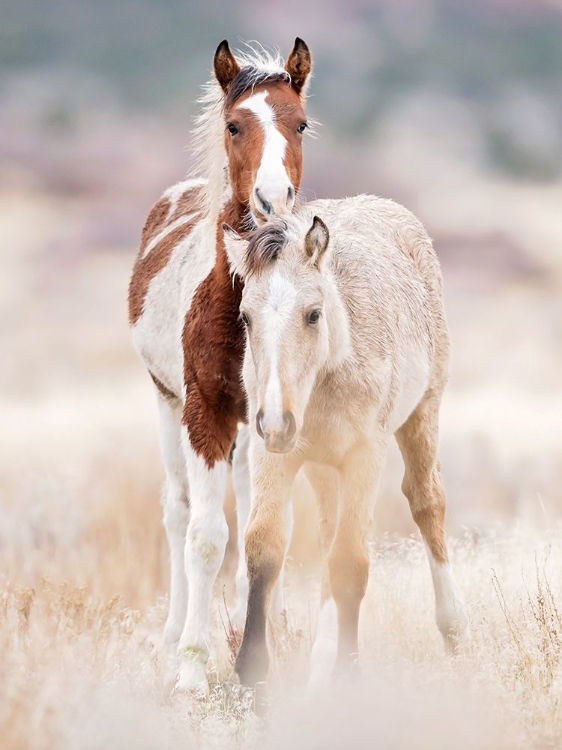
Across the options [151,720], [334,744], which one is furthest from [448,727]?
[151,720]

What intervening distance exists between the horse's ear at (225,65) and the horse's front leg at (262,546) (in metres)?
2.47

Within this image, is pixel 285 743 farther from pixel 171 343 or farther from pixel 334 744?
pixel 171 343

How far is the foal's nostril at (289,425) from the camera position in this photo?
4.76m

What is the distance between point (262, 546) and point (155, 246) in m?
3.51

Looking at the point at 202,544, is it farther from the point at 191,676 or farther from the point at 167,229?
the point at 167,229

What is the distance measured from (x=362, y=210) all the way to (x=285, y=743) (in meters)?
3.53

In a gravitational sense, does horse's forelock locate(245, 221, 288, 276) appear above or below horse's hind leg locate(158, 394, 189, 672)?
above

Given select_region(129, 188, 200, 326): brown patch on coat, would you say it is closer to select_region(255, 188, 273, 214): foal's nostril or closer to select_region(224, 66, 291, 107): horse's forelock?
select_region(224, 66, 291, 107): horse's forelock

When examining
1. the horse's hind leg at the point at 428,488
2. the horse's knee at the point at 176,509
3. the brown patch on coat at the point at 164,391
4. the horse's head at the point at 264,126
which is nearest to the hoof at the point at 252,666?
the horse's hind leg at the point at 428,488

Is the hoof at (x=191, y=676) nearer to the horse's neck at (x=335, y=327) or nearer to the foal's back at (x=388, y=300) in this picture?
the foal's back at (x=388, y=300)

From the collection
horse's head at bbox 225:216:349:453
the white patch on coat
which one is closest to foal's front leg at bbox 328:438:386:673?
horse's head at bbox 225:216:349:453

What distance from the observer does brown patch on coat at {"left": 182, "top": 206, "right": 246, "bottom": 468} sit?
252 inches

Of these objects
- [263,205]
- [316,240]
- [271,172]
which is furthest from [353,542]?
[271,172]

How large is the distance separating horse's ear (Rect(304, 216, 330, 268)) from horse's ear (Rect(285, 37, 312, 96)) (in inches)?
71.5
